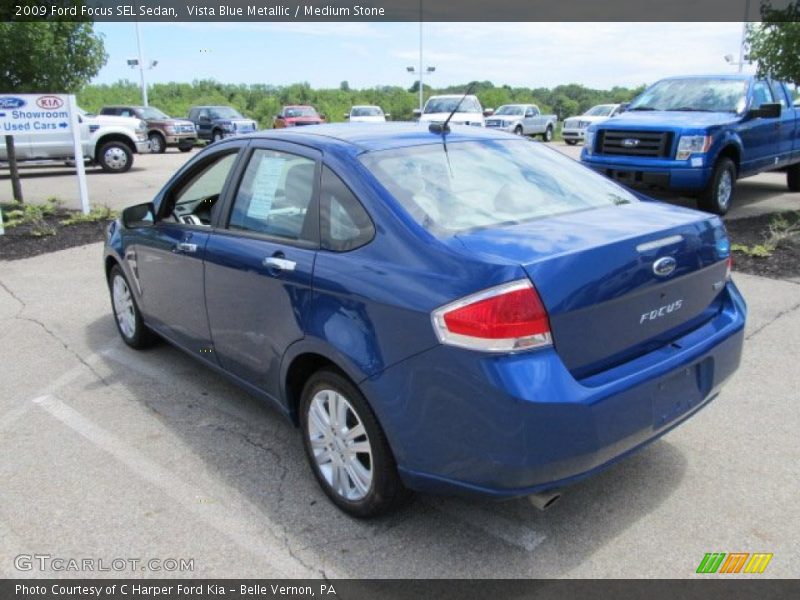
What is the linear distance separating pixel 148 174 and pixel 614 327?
1705 centimetres

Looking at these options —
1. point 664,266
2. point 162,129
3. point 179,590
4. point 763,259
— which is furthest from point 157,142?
point 664,266

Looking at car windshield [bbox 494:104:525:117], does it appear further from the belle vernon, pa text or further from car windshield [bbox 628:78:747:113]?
the belle vernon, pa text

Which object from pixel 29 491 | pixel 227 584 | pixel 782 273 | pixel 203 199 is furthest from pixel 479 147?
pixel 782 273

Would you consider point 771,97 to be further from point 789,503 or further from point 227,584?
point 227,584

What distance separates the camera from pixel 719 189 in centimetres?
916

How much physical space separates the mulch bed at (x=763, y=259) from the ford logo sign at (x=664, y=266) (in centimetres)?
458

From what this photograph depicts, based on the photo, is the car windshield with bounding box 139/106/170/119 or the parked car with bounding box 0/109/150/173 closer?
the parked car with bounding box 0/109/150/173

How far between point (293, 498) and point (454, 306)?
1430 millimetres

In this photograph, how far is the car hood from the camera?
8.91m

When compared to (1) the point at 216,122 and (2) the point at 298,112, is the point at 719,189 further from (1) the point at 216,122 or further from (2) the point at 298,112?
(2) the point at 298,112

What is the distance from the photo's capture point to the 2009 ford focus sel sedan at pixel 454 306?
242cm

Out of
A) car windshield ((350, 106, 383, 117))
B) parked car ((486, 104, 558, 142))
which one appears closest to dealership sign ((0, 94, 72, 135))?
car windshield ((350, 106, 383, 117))

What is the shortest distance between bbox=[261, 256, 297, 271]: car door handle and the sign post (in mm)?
8297

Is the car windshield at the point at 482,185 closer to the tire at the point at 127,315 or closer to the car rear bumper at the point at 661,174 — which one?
the tire at the point at 127,315
